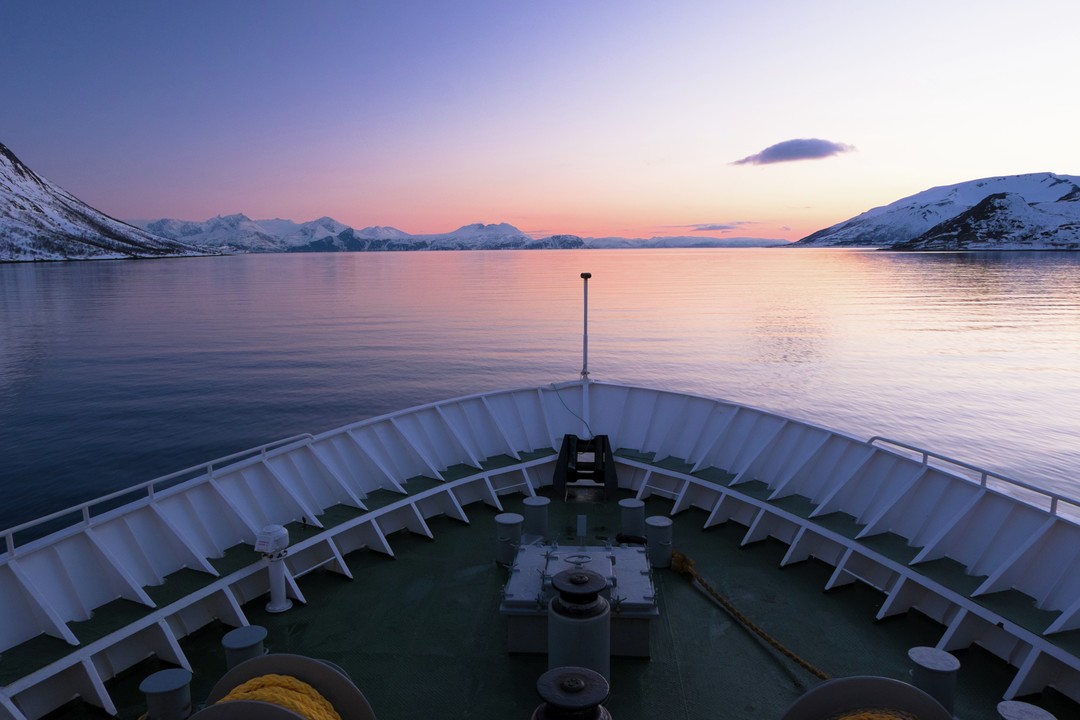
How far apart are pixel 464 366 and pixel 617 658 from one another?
3369cm

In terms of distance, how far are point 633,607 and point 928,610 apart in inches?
178

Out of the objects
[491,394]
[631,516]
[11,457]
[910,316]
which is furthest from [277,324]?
[910,316]

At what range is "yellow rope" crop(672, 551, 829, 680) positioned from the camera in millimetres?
7910

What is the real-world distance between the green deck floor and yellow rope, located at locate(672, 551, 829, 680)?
0.38ft

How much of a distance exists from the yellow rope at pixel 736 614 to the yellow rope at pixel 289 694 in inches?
224

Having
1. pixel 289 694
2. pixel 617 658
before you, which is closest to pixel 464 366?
pixel 617 658

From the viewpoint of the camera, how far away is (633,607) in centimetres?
784

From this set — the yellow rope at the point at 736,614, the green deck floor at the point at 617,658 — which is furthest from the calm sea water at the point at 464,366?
the yellow rope at the point at 736,614

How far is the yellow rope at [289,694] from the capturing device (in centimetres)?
495

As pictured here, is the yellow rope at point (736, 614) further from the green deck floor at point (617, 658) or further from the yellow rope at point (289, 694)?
the yellow rope at point (289, 694)

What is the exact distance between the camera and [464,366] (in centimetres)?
4116

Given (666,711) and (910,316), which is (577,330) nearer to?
(910,316)

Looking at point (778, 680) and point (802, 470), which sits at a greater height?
point (802, 470)

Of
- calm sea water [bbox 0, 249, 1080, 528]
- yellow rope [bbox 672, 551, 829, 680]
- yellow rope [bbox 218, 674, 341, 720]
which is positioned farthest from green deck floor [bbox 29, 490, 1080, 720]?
calm sea water [bbox 0, 249, 1080, 528]
